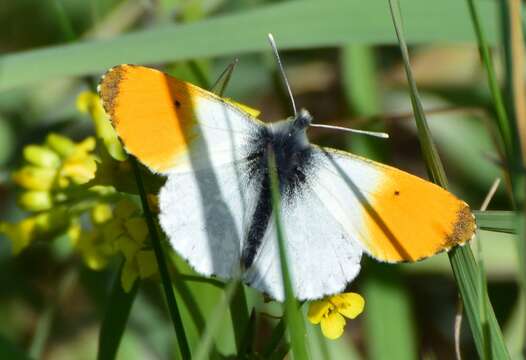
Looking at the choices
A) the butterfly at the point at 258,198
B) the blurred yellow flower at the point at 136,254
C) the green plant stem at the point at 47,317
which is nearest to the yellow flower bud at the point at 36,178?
the green plant stem at the point at 47,317

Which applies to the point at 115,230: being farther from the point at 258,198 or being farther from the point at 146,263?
the point at 258,198

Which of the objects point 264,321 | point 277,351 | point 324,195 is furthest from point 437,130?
point 277,351

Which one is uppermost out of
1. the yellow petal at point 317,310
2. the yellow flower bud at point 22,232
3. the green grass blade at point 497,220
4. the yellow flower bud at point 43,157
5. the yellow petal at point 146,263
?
the yellow flower bud at point 43,157

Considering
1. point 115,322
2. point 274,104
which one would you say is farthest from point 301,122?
point 274,104

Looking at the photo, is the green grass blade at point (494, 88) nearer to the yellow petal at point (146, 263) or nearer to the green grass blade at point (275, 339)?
the green grass blade at point (275, 339)

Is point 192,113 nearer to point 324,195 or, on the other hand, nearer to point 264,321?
point 324,195
